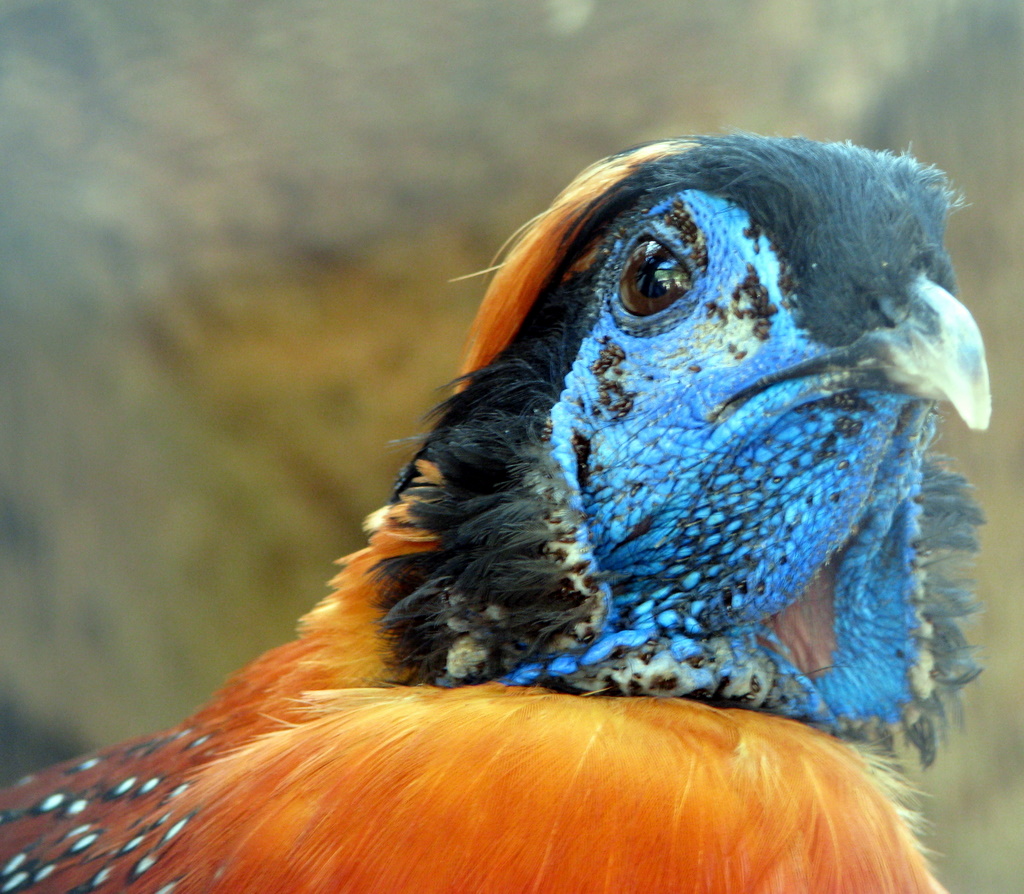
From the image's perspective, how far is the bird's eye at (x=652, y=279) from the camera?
85 cm

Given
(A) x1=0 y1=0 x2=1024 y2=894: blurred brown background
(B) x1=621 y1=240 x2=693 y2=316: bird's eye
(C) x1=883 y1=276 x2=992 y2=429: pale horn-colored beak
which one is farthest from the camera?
(A) x1=0 y1=0 x2=1024 y2=894: blurred brown background

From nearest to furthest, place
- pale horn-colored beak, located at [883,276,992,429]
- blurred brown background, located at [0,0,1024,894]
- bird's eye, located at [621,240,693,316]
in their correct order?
pale horn-colored beak, located at [883,276,992,429]
bird's eye, located at [621,240,693,316]
blurred brown background, located at [0,0,1024,894]

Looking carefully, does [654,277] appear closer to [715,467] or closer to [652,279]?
[652,279]

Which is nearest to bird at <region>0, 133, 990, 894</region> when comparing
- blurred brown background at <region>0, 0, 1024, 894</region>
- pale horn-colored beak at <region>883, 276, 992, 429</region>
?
pale horn-colored beak at <region>883, 276, 992, 429</region>

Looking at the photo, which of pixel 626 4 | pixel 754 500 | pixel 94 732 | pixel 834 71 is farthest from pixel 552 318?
pixel 94 732

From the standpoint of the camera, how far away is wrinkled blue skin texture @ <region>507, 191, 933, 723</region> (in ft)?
2.70

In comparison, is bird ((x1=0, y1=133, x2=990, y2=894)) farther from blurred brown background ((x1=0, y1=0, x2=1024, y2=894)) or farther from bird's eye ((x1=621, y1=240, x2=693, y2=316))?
blurred brown background ((x1=0, y1=0, x2=1024, y2=894))

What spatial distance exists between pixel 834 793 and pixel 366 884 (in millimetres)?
419

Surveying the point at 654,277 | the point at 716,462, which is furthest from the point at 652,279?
the point at 716,462

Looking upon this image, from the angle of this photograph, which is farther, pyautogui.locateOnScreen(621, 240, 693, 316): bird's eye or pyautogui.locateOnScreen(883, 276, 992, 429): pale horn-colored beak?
pyautogui.locateOnScreen(621, 240, 693, 316): bird's eye

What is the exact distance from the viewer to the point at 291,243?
1508 mm

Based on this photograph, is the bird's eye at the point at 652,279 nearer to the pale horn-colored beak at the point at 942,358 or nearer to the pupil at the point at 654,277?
the pupil at the point at 654,277

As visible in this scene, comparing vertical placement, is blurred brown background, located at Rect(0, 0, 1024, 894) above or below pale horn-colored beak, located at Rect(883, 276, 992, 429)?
above

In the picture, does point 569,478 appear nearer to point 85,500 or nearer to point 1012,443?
point 85,500
